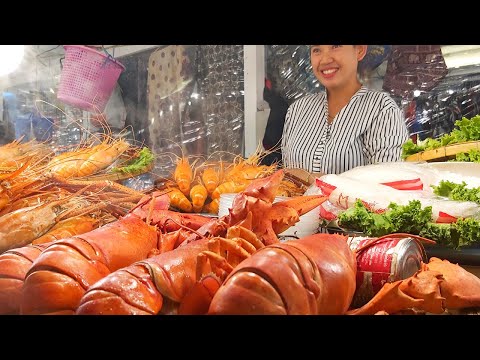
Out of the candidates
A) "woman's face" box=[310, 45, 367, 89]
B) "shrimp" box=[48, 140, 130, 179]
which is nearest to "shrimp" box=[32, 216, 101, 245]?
"shrimp" box=[48, 140, 130, 179]

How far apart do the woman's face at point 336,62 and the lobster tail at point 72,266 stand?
994 mm

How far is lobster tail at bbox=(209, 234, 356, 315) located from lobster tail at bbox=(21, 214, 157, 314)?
0.48m

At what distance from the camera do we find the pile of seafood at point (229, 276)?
5.56 feet

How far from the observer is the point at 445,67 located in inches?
95.1

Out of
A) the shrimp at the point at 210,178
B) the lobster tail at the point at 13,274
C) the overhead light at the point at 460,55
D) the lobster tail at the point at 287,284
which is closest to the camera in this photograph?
the lobster tail at the point at 287,284

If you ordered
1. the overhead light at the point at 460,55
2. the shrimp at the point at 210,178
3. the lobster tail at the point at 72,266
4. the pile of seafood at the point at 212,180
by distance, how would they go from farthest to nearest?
1. the shrimp at the point at 210,178
2. the pile of seafood at the point at 212,180
3. the overhead light at the point at 460,55
4. the lobster tail at the point at 72,266

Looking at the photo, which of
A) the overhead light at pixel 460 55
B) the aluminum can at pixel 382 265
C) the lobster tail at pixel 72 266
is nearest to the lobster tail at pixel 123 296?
the lobster tail at pixel 72 266

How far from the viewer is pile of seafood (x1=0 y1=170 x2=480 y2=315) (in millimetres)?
1694

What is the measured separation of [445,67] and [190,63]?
41.8 inches

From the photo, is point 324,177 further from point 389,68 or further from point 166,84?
point 166,84

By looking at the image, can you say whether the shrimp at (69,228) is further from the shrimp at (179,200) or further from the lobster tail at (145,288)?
the lobster tail at (145,288)

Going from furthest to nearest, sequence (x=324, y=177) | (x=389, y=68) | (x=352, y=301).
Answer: (x=324, y=177) → (x=389, y=68) → (x=352, y=301)
